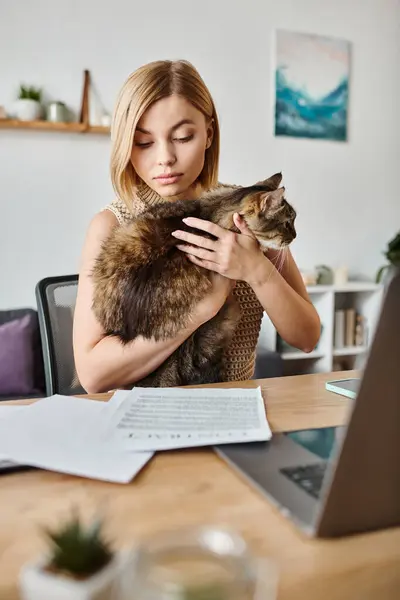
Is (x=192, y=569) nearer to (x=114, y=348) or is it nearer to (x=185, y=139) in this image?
(x=114, y=348)

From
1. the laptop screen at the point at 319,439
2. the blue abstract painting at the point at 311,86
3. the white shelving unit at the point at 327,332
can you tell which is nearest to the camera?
the laptop screen at the point at 319,439

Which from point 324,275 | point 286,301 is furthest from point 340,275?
point 286,301

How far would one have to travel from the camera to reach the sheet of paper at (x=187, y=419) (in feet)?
2.22

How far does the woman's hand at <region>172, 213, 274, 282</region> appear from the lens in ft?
3.61

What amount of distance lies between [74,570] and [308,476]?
0.33 meters

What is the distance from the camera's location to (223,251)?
1099 millimetres

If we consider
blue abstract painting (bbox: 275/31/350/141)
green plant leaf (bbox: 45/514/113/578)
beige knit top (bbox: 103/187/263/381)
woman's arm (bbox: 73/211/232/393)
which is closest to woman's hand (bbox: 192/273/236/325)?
woman's arm (bbox: 73/211/232/393)

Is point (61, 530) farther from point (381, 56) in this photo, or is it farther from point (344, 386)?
point (381, 56)

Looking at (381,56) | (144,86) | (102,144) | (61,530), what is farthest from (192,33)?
(61,530)

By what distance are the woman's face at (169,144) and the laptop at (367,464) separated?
0.92 m

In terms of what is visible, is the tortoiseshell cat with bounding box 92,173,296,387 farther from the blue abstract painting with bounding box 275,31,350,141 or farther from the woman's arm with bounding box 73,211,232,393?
the blue abstract painting with bounding box 275,31,350,141

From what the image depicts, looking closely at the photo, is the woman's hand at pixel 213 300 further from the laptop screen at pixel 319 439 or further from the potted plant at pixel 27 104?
the potted plant at pixel 27 104

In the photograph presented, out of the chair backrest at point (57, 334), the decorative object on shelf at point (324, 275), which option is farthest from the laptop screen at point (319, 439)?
the decorative object on shelf at point (324, 275)

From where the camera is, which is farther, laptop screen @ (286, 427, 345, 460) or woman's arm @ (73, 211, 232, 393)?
woman's arm @ (73, 211, 232, 393)
